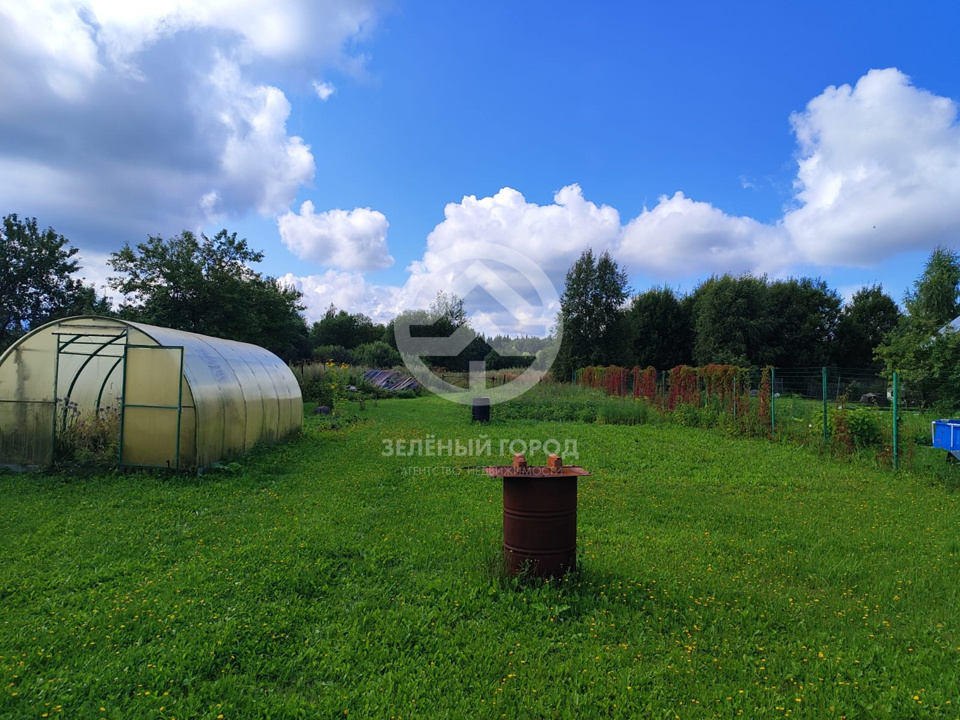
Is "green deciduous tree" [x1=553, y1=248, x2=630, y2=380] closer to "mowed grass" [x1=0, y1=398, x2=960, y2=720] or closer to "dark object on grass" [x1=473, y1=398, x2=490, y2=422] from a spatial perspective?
"dark object on grass" [x1=473, y1=398, x2=490, y2=422]

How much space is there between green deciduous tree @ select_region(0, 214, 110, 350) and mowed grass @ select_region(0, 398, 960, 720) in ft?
80.5

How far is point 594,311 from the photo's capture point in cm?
3669

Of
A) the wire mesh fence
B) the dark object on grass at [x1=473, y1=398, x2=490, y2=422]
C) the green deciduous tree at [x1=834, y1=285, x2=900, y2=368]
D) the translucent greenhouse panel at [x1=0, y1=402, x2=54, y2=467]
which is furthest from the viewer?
the green deciduous tree at [x1=834, y1=285, x2=900, y2=368]

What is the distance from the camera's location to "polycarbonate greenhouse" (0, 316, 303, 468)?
866cm

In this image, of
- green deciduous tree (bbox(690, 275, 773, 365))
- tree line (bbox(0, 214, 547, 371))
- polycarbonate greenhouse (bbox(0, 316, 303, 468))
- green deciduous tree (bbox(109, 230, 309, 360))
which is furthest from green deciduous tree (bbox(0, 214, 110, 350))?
green deciduous tree (bbox(690, 275, 773, 365))

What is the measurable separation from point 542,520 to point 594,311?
3341 centimetres

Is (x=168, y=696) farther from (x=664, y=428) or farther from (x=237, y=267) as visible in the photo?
(x=237, y=267)

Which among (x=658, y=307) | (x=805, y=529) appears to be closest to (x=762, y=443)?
(x=805, y=529)

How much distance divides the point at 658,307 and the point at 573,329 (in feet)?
21.2

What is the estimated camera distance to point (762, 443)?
11891mm

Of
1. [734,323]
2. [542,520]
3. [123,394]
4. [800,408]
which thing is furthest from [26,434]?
[734,323]

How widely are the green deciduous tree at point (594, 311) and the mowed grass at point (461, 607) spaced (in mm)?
28841

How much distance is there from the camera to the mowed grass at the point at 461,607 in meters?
3.02

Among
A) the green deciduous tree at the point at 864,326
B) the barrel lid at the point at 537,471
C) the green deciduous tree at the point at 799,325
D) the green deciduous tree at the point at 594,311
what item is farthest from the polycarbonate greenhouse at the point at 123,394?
the green deciduous tree at the point at 864,326
